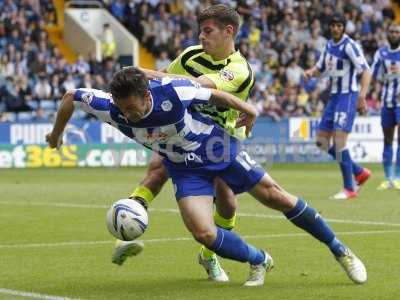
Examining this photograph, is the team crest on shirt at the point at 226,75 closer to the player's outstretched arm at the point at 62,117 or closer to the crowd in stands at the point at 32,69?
the player's outstretched arm at the point at 62,117

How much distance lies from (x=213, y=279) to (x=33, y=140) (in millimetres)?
18393

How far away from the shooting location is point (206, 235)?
24.5 ft

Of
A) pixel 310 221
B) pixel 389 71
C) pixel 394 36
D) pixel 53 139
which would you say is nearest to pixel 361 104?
pixel 394 36

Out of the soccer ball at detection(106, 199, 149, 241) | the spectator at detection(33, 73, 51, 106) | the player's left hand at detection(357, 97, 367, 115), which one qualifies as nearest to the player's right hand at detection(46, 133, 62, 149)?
the soccer ball at detection(106, 199, 149, 241)

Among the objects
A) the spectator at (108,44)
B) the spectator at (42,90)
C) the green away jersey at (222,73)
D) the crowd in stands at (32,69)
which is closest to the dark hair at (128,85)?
the green away jersey at (222,73)

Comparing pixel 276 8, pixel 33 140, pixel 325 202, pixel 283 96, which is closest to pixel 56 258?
pixel 325 202

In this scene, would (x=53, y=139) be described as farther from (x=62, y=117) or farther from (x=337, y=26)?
(x=337, y=26)

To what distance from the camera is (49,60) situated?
2875 centimetres

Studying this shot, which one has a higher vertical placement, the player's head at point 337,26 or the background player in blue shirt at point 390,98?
the player's head at point 337,26

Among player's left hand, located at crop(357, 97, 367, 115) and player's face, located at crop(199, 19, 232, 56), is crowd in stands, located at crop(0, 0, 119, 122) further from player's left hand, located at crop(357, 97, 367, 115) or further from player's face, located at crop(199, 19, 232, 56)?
player's face, located at crop(199, 19, 232, 56)

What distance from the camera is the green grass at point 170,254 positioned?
754 cm

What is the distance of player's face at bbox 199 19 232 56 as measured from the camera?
835 cm

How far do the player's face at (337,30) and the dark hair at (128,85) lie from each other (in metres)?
8.75

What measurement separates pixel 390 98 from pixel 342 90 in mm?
2377
